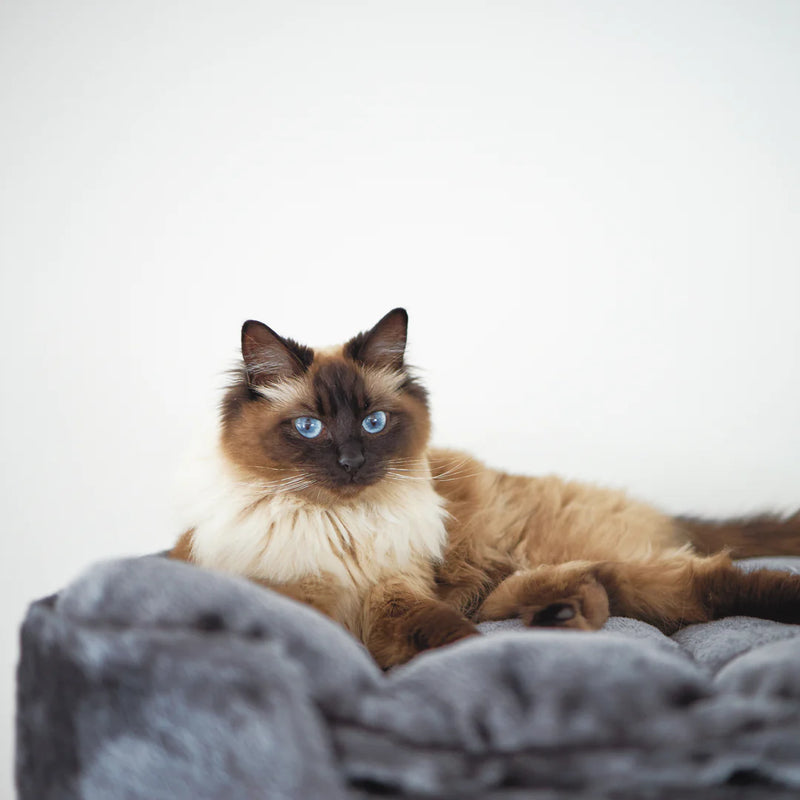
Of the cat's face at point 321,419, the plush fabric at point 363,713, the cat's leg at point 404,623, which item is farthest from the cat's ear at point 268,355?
the plush fabric at point 363,713

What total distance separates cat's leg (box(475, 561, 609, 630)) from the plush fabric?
1.11 feet

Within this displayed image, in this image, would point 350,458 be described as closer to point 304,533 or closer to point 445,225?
point 304,533

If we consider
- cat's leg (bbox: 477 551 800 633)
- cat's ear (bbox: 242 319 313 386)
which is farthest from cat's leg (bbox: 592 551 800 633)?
cat's ear (bbox: 242 319 313 386)

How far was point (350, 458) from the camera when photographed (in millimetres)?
1591

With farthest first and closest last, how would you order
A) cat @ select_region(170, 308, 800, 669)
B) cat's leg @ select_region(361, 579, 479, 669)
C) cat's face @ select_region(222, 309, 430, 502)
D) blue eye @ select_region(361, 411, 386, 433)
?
1. blue eye @ select_region(361, 411, 386, 433)
2. cat's face @ select_region(222, 309, 430, 502)
3. cat @ select_region(170, 308, 800, 669)
4. cat's leg @ select_region(361, 579, 479, 669)

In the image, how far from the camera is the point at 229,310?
277cm

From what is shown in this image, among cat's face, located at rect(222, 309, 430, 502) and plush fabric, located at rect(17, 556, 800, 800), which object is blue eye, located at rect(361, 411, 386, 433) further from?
plush fabric, located at rect(17, 556, 800, 800)

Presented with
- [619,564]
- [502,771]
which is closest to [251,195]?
[619,564]

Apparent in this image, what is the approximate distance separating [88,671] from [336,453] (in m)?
0.75

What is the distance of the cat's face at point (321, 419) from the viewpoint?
162 centimetres

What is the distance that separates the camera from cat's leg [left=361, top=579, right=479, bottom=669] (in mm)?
1343

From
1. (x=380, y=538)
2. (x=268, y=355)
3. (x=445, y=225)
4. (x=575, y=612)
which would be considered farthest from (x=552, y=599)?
(x=445, y=225)

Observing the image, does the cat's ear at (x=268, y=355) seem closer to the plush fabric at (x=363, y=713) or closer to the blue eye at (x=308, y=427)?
the blue eye at (x=308, y=427)

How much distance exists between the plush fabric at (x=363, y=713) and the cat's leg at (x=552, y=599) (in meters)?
0.34
